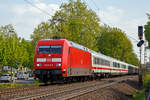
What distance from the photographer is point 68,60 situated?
67.5ft

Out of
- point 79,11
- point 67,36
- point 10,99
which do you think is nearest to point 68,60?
point 10,99

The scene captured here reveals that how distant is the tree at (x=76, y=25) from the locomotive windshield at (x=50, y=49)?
16.0 m

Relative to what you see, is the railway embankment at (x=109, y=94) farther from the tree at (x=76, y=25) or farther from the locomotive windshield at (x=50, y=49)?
the tree at (x=76, y=25)

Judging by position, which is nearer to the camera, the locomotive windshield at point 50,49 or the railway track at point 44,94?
the railway track at point 44,94

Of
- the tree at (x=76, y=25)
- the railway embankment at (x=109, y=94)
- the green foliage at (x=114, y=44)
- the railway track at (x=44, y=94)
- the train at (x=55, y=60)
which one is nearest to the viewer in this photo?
the railway track at (x=44, y=94)

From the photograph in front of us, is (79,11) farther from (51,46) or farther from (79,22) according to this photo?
(51,46)

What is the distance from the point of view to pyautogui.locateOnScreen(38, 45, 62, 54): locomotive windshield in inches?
798

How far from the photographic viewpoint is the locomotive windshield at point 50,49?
20272 mm

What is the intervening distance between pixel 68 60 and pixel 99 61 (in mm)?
13264

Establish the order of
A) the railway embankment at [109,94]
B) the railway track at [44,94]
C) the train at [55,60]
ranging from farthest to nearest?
the train at [55,60] → the railway embankment at [109,94] → the railway track at [44,94]

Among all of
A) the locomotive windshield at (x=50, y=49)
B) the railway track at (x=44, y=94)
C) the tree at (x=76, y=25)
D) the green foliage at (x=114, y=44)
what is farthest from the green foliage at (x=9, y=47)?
the green foliage at (x=114, y=44)

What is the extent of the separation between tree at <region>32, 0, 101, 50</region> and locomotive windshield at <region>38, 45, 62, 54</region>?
52.6ft

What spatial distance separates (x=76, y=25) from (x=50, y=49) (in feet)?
62.5

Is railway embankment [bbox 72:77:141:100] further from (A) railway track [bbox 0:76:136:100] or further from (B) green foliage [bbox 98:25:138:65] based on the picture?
(B) green foliage [bbox 98:25:138:65]
